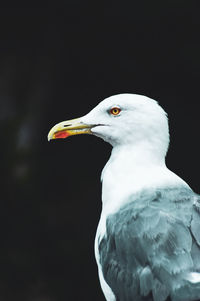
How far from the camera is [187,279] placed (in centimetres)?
229

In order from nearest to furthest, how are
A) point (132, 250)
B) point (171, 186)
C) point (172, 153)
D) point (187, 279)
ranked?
point (187, 279) < point (132, 250) < point (171, 186) < point (172, 153)

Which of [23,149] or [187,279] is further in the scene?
[23,149]

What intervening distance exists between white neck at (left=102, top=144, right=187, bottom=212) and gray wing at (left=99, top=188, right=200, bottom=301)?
0.20 feet

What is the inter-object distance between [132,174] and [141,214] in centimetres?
29

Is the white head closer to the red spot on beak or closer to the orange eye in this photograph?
the orange eye

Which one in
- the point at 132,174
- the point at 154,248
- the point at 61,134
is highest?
the point at 61,134

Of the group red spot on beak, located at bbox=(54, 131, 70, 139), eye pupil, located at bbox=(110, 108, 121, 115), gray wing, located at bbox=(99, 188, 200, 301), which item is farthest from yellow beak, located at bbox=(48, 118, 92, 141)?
gray wing, located at bbox=(99, 188, 200, 301)

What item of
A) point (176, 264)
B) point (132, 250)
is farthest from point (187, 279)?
point (132, 250)

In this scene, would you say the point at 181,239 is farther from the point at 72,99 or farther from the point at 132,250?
the point at 72,99

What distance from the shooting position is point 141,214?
255 centimetres

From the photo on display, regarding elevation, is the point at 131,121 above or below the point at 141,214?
above

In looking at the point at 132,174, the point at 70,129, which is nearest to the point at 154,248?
the point at 132,174

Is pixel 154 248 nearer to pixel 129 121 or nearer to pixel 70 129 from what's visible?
pixel 129 121

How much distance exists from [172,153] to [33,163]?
1041mm
